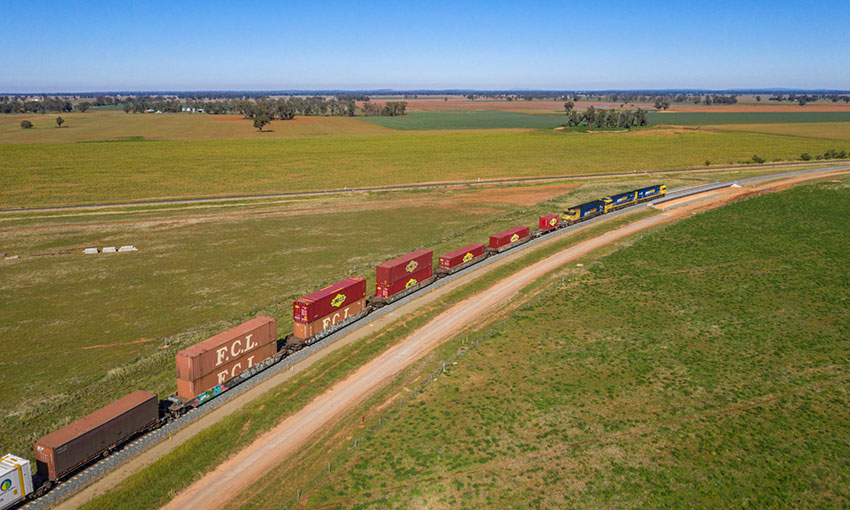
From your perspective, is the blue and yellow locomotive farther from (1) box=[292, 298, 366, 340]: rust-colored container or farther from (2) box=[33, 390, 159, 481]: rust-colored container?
(2) box=[33, 390, 159, 481]: rust-colored container

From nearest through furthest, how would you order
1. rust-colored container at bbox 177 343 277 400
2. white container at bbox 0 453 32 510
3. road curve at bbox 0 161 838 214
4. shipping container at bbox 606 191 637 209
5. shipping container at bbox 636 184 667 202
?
white container at bbox 0 453 32 510 → rust-colored container at bbox 177 343 277 400 → shipping container at bbox 606 191 637 209 → shipping container at bbox 636 184 667 202 → road curve at bbox 0 161 838 214

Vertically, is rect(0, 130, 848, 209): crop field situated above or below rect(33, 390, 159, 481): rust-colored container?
above

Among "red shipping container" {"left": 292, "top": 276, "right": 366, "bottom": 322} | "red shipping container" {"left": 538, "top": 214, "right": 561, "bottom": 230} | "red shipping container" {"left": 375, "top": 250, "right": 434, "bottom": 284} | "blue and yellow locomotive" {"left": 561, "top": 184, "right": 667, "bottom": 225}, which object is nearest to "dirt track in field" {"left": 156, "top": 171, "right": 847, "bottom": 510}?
"red shipping container" {"left": 375, "top": 250, "right": 434, "bottom": 284}

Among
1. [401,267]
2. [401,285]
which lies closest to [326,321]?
[401,285]

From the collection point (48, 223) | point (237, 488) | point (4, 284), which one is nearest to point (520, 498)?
point (237, 488)

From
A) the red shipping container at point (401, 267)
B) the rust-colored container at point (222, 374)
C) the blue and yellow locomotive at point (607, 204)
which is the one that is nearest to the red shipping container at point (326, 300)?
the red shipping container at point (401, 267)

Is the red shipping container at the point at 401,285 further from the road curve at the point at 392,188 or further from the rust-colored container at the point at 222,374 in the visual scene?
the road curve at the point at 392,188
